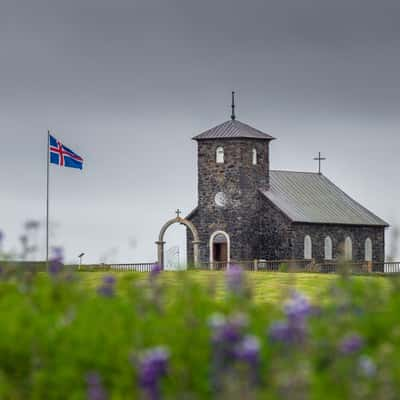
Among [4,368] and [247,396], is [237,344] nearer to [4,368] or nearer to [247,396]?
[247,396]

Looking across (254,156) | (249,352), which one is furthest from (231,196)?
(249,352)

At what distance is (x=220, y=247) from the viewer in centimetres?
6794

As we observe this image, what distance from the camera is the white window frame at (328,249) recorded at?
7075 cm

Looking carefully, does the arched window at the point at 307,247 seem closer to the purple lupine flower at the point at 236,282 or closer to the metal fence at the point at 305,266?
the metal fence at the point at 305,266

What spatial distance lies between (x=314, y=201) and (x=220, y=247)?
720cm

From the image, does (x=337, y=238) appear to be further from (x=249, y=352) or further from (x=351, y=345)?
(x=249, y=352)

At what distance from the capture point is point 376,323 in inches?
385

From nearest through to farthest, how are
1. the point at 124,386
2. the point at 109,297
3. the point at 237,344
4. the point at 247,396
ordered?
the point at 247,396 < the point at 237,344 < the point at 124,386 < the point at 109,297

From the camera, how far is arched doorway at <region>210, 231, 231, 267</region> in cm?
6756

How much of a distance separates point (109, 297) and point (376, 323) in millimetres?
2350

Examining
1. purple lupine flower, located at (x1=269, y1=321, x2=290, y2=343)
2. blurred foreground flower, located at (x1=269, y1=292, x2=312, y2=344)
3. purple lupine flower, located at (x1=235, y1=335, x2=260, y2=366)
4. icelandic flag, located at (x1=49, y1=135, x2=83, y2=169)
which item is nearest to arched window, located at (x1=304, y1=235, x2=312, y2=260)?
icelandic flag, located at (x1=49, y1=135, x2=83, y2=169)


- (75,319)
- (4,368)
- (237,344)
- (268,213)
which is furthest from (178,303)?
(268,213)

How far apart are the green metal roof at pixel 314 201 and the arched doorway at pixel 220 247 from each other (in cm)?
308

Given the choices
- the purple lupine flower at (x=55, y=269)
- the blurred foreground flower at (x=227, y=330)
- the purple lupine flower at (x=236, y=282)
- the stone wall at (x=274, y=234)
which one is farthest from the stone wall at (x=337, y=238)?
the blurred foreground flower at (x=227, y=330)
